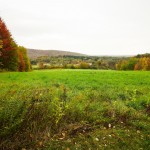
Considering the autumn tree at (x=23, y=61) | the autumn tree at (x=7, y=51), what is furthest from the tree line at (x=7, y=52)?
the autumn tree at (x=23, y=61)

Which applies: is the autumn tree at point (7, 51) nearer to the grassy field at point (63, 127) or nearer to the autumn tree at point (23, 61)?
the autumn tree at point (23, 61)

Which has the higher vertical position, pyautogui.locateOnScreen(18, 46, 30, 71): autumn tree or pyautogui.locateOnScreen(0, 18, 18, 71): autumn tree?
pyautogui.locateOnScreen(0, 18, 18, 71): autumn tree

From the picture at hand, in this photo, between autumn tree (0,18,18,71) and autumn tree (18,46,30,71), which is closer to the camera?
autumn tree (0,18,18,71)

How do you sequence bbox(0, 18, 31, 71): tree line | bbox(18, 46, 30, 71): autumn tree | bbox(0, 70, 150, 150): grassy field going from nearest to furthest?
bbox(0, 70, 150, 150): grassy field, bbox(0, 18, 31, 71): tree line, bbox(18, 46, 30, 71): autumn tree

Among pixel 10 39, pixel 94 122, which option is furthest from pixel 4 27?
pixel 94 122

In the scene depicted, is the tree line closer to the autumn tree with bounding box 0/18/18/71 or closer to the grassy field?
the autumn tree with bounding box 0/18/18/71

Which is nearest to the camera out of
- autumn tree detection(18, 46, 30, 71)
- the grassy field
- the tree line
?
the grassy field

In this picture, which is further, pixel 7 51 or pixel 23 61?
pixel 23 61

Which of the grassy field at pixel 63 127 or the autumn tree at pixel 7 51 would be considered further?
the autumn tree at pixel 7 51

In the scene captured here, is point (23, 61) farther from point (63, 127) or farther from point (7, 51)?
point (63, 127)

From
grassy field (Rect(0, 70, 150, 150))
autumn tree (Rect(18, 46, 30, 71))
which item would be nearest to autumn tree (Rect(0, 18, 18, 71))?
autumn tree (Rect(18, 46, 30, 71))

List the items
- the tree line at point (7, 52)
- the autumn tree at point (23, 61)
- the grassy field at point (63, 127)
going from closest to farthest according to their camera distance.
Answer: the grassy field at point (63, 127) < the tree line at point (7, 52) < the autumn tree at point (23, 61)

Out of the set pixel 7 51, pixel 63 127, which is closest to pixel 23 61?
pixel 7 51

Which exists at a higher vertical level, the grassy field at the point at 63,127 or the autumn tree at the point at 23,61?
the grassy field at the point at 63,127
